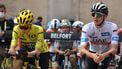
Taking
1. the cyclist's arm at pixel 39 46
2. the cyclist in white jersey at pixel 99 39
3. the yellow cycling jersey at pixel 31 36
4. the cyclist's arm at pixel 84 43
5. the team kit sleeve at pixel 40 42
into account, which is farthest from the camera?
the yellow cycling jersey at pixel 31 36

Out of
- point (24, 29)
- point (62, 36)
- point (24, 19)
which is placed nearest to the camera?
point (24, 19)

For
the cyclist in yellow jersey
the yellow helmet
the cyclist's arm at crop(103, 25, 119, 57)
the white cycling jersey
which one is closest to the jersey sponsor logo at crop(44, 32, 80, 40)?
the cyclist in yellow jersey

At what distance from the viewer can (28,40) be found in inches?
369

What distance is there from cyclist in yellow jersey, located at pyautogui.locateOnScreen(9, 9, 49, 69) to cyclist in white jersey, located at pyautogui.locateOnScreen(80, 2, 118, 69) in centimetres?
101

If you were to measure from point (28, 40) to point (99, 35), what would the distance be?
1604mm

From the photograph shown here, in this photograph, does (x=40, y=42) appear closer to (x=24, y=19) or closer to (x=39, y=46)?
(x=39, y=46)

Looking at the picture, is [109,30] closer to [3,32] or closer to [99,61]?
[99,61]

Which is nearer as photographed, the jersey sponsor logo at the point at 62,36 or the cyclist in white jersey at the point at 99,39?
the cyclist in white jersey at the point at 99,39

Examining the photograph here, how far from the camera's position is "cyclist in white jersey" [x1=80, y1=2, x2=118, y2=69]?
7.86 meters

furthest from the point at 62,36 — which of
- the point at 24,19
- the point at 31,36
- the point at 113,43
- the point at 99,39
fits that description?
the point at 113,43

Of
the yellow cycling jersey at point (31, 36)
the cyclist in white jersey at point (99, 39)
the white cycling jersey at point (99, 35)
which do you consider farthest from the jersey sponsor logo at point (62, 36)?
the white cycling jersey at point (99, 35)

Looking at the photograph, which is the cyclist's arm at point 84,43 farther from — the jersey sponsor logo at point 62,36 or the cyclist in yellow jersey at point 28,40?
the jersey sponsor logo at point 62,36

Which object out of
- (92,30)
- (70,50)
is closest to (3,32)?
(70,50)

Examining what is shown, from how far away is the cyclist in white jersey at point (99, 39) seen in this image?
7.86m
